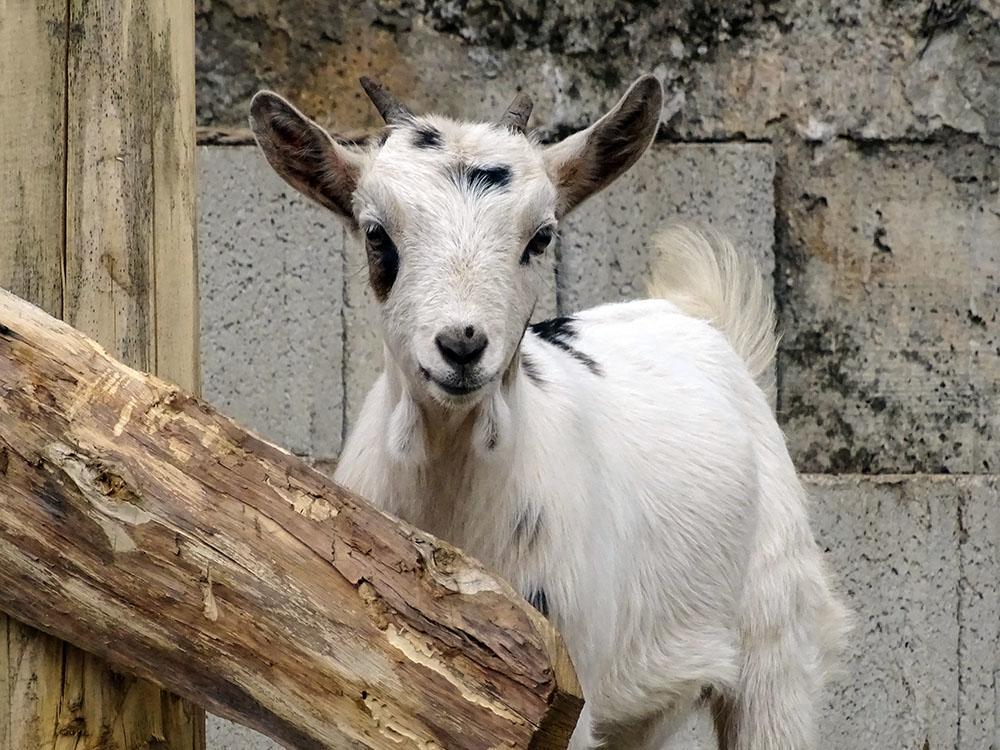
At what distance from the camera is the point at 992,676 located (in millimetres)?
5832

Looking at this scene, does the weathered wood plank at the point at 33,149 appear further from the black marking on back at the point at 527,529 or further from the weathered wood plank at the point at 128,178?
the black marking on back at the point at 527,529

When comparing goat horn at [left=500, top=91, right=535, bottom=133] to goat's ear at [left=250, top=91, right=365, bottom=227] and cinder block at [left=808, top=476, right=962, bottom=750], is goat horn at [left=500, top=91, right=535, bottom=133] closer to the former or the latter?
goat's ear at [left=250, top=91, right=365, bottom=227]

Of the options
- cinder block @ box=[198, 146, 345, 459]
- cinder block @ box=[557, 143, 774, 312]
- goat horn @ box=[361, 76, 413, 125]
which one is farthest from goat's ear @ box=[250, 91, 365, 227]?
cinder block @ box=[557, 143, 774, 312]

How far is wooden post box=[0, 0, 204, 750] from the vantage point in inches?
115

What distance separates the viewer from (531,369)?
3898mm

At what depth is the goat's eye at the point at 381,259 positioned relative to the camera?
337 cm

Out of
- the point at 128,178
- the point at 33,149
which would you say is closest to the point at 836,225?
the point at 128,178

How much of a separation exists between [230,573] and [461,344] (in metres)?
0.67

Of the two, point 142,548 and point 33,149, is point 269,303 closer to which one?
point 33,149

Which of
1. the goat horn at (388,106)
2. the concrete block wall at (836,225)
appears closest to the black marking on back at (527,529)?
the goat horn at (388,106)

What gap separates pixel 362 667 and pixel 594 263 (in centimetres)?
322

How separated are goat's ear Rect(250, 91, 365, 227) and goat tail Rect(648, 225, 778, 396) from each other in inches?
73.4

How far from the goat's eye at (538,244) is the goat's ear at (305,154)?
0.43 m

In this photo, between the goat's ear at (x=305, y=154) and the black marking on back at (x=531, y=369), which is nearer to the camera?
the goat's ear at (x=305, y=154)
